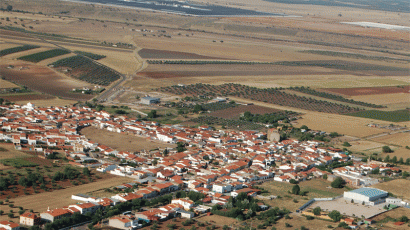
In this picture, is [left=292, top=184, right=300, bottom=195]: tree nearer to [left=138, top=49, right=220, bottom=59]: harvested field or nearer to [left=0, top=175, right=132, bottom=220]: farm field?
[left=0, top=175, right=132, bottom=220]: farm field

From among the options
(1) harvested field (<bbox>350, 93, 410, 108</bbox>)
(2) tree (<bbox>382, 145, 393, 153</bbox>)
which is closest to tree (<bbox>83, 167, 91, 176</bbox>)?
(2) tree (<bbox>382, 145, 393, 153</bbox>)

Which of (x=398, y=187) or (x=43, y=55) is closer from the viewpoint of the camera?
(x=398, y=187)

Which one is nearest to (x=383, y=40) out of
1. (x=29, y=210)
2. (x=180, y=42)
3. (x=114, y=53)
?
(x=180, y=42)

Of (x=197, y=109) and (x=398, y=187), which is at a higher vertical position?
(x=398, y=187)

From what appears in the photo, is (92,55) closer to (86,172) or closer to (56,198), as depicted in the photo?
(86,172)

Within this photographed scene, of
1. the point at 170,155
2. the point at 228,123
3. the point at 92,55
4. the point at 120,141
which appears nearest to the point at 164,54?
the point at 92,55

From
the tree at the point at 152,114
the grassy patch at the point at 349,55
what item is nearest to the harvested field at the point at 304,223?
the tree at the point at 152,114
